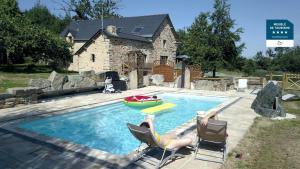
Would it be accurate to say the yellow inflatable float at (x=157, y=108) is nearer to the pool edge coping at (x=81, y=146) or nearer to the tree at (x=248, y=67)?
the pool edge coping at (x=81, y=146)

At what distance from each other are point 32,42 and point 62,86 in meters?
18.7

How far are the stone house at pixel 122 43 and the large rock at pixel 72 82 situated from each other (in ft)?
40.5

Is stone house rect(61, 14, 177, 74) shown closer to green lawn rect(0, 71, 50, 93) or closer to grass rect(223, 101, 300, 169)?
green lawn rect(0, 71, 50, 93)

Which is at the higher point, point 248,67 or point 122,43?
point 122,43

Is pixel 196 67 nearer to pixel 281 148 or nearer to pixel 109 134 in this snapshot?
pixel 109 134

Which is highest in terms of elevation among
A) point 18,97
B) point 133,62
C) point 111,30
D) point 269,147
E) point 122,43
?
point 111,30

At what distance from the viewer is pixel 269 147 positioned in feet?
25.2

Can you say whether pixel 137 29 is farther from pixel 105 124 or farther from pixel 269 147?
pixel 269 147

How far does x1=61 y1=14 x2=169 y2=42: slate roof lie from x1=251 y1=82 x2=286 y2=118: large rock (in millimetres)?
26008

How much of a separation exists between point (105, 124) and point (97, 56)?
2253 cm

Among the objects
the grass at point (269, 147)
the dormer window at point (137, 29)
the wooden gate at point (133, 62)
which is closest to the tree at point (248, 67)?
the dormer window at point (137, 29)

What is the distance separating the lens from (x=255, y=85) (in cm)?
2336

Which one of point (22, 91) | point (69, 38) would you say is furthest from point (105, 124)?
point (69, 38)

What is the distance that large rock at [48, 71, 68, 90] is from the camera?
16.0 meters
